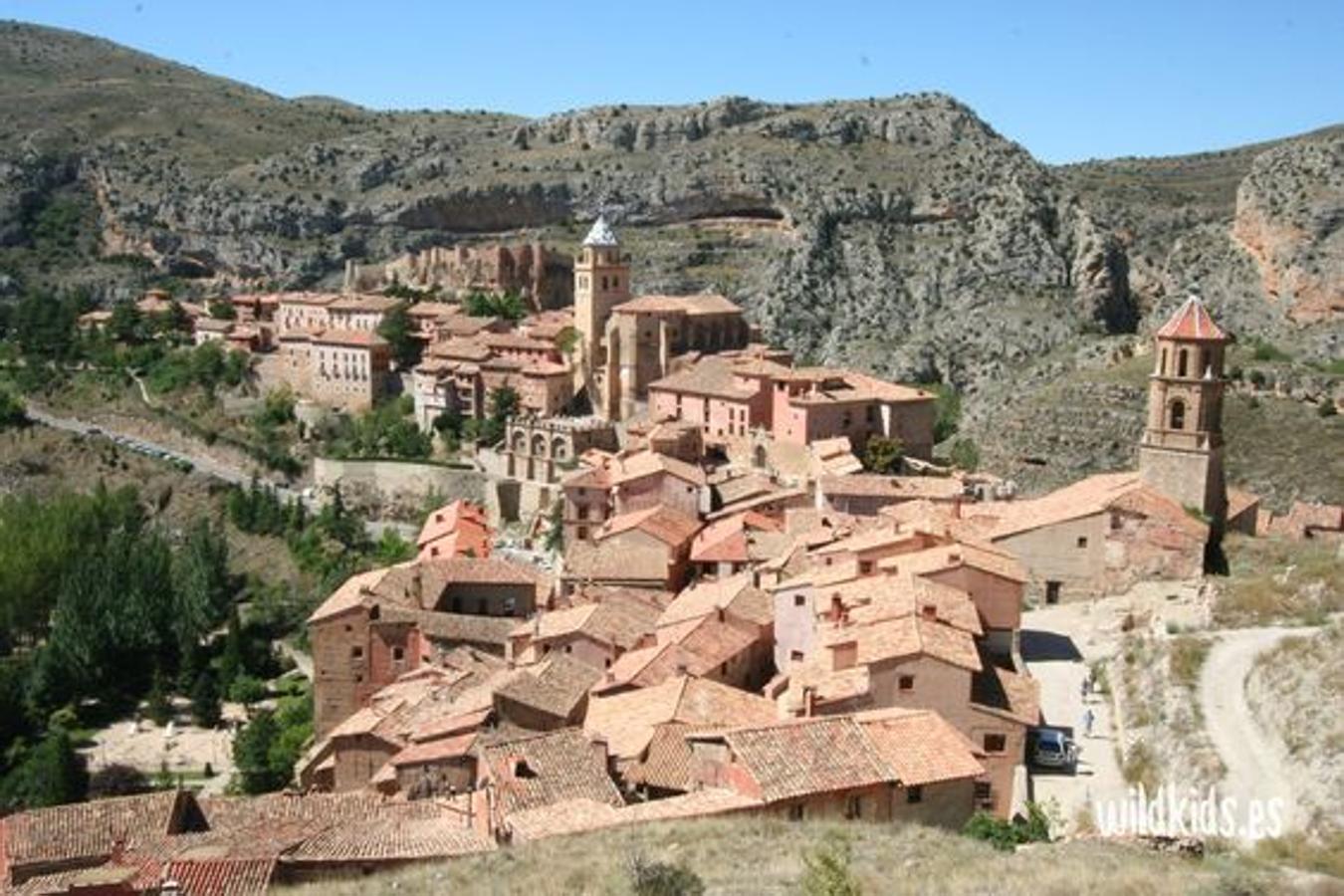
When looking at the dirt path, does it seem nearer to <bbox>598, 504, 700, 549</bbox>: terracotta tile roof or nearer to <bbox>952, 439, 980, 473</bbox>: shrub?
<bbox>598, 504, 700, 549</bbox>: terracotta tile roof

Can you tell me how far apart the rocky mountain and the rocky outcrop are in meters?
0.12

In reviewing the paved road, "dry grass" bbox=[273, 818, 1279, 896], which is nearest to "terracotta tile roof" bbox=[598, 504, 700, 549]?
the paved road

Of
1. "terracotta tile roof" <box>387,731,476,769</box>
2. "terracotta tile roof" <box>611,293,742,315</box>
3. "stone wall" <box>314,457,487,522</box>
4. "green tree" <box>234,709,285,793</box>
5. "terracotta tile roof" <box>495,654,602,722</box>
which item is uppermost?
"terracotta tile roof" <box>611,293,742,315</box>

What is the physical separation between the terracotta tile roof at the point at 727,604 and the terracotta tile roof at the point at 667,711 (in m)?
3.60

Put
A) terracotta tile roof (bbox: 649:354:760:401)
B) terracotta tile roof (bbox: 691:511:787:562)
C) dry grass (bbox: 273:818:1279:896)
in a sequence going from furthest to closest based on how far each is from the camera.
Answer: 1. terracotta tile roof (bbox: 649:354:760:401)
2. terracotta tile roof (bbox: 691:511:787:562)
3. dry grass (bbox: 273:818:1279:896)

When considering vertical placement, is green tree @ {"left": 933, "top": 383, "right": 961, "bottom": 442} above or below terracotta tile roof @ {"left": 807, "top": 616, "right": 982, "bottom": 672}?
below

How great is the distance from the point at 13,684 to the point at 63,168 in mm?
69917

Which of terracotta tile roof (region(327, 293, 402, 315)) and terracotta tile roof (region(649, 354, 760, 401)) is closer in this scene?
terracotta tile roof (region(649, 354, 760, 401))

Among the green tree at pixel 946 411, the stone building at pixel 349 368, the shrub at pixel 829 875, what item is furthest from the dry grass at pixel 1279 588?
the stone building at pixel 349 368

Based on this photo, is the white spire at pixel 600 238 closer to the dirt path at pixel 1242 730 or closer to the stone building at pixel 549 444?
the stone building at pixel 549 444

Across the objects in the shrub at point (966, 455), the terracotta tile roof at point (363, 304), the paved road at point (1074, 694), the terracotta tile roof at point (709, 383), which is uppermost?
the terracotta tile roof at point (363, 304)

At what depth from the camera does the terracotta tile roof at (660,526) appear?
35.5 meters

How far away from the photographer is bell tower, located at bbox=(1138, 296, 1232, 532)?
102 ft

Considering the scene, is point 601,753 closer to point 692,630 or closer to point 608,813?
point 608,813
